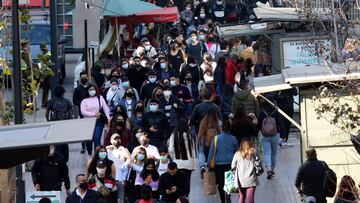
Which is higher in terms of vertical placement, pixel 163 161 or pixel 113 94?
pixel 113 94

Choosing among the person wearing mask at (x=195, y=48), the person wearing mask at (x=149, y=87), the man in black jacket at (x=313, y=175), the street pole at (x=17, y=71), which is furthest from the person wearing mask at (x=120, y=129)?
the person wearing mask at (x=195, y=48)

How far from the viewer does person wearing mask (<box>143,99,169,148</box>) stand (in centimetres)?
2080

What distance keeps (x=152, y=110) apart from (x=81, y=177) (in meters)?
5.22

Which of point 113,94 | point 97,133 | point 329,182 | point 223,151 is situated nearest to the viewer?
point 329,182

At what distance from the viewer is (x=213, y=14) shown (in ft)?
146

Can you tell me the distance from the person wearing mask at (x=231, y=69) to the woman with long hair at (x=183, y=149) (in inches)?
299

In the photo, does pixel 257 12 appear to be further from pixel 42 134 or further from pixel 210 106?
pixel 42 134

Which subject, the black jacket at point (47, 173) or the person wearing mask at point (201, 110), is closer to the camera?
the black jacket at point (47, 173)

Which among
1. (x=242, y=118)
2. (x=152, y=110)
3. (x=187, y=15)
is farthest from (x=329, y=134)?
(x=187, y=15)

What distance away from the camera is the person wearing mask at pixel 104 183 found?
1809 cm

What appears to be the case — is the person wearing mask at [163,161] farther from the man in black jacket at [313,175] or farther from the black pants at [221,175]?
the man in black jacket at [313,175]

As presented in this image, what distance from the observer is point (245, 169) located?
17.8 metres

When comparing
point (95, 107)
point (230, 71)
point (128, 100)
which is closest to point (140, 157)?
point (95, 107)

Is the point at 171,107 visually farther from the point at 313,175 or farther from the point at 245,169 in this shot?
the point at 313,175
